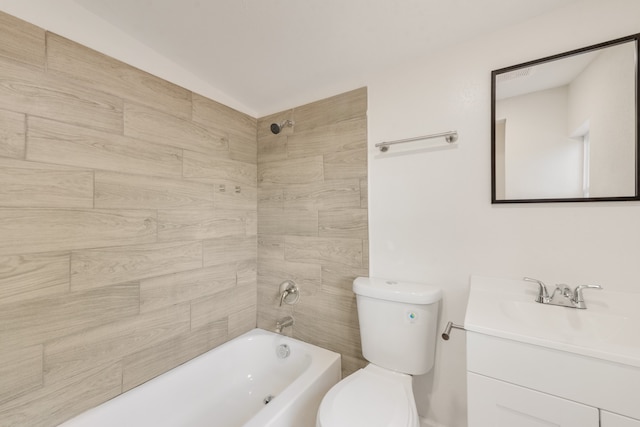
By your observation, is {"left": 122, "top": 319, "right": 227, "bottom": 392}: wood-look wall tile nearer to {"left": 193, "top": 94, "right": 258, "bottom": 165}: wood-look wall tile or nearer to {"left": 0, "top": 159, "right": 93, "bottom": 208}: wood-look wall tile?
{"left": 0, "top": 159, "right": 93, "bottom": 208}: wood-look wall tile

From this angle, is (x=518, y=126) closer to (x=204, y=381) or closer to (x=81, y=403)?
(x=204, y=381)

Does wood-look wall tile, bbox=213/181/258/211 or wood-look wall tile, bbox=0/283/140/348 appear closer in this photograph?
wood-look wall tile, bbox=0/283/140/348

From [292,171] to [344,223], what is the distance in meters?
0.57

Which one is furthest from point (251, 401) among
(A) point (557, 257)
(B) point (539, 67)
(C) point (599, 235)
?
(B) point (539, 67)

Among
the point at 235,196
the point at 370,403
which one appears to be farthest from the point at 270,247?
the point at 370,403

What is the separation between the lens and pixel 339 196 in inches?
66.3

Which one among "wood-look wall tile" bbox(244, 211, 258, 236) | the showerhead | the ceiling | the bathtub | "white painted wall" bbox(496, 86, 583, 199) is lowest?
the bathtub

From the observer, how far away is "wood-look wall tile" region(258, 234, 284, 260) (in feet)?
6.40

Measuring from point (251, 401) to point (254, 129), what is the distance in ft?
6.53

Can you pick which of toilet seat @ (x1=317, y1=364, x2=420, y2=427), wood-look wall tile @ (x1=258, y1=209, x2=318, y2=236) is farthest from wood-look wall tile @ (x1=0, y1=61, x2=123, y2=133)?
toilet seat @ (x1=317, y1=364, x2=420, y2=427)

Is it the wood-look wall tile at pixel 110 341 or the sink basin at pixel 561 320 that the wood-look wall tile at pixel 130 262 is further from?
the sink basin at pixel 561 320

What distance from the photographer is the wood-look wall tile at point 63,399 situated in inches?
39.4

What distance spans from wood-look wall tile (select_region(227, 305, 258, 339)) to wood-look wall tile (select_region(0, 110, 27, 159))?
1.43 m

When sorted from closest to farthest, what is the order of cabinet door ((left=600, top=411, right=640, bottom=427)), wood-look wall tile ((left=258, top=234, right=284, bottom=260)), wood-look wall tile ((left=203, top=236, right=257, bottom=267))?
cabinet door ((left=600, top=411, right=640, bottom=427)) → wood-look wall tile ((left=203, top=236, right=257, bottom=267)) → wood-look wall tile ((left=258, top=234, right=284, bottom=260))
